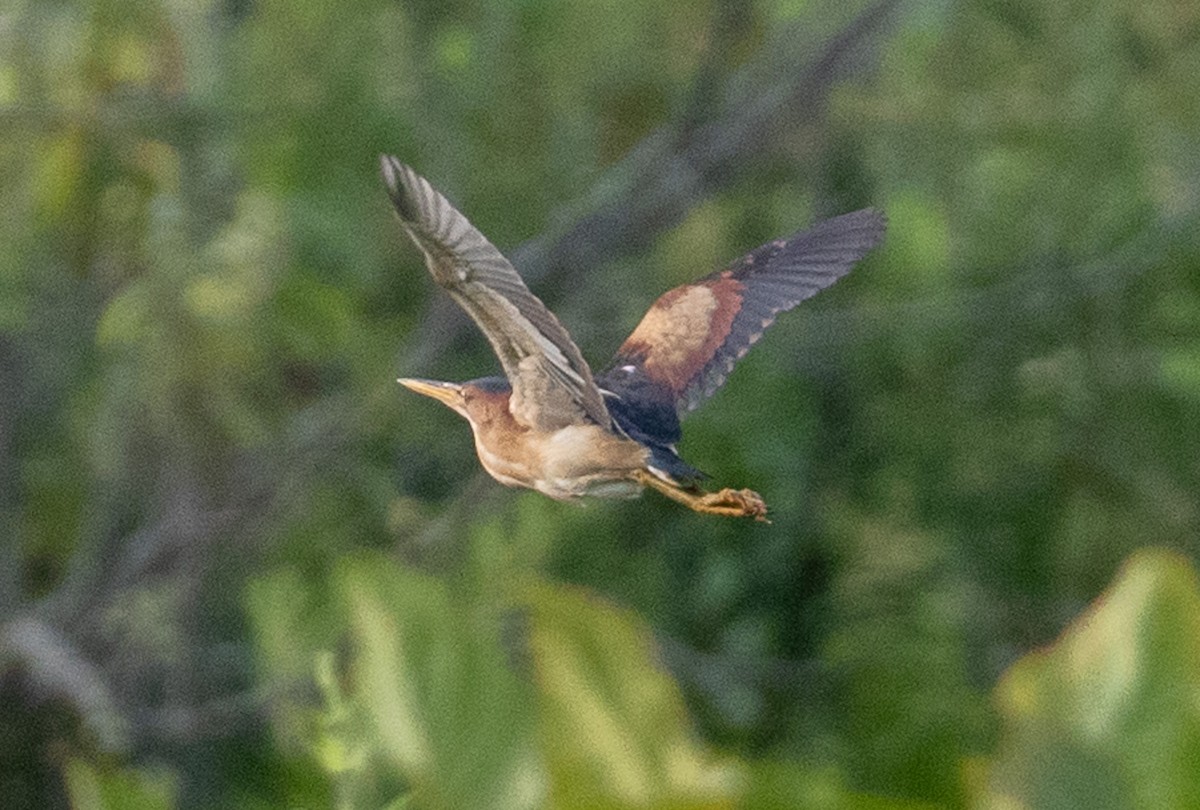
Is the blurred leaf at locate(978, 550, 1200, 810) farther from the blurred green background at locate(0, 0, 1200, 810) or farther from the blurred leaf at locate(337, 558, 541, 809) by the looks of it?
the blurred green background at locate(0, 0, 1200, 810)

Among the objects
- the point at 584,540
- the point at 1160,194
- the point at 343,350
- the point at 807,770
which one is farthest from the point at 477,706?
the point at 1160,194

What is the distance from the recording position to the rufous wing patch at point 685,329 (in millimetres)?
395

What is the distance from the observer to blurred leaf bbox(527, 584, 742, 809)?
309 mm

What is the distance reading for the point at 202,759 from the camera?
5.88 ft

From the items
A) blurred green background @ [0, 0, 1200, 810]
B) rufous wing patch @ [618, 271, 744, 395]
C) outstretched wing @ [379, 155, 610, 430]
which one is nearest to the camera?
outstretched wing @ [379, 155, 610, 430]

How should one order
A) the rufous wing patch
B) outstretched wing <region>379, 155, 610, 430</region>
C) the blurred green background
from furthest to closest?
the blurred green background
the rufous wing patch
outstretched wing <region>379, 155, 610, 430</region>

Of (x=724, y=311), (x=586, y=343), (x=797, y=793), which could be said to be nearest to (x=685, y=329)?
(x=724, y=311)

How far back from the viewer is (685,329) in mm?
400

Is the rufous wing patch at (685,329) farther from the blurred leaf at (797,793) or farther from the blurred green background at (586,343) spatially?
the blurred green background at (586,343)

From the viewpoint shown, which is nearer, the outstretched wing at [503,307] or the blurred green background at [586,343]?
the outstretched wing at [503,307]

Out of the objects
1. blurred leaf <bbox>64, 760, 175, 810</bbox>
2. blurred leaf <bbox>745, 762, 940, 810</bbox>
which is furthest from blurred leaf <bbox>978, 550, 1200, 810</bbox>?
blurred leaf <bbox>64, 760, 175, 810</bbox>

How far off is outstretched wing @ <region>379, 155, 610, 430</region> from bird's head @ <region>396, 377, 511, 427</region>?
0.02m

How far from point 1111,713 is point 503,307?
0.44 ft

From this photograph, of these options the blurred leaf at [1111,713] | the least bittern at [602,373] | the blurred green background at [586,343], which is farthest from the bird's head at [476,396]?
the blurred green background at [586,343]
